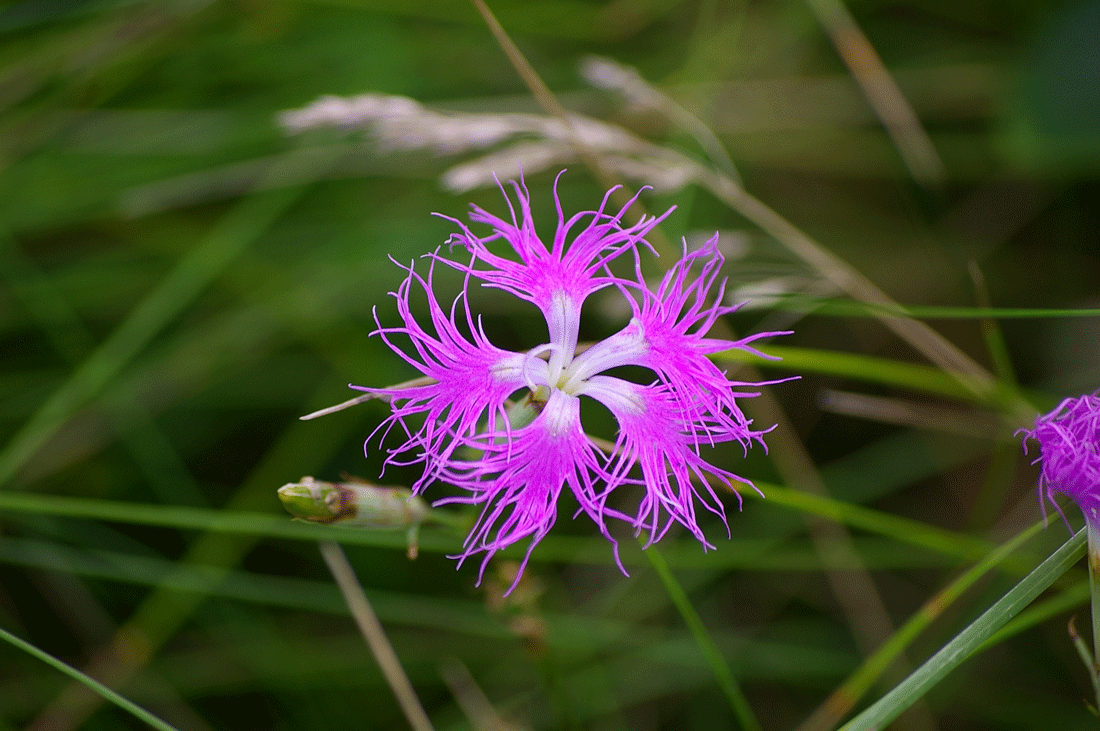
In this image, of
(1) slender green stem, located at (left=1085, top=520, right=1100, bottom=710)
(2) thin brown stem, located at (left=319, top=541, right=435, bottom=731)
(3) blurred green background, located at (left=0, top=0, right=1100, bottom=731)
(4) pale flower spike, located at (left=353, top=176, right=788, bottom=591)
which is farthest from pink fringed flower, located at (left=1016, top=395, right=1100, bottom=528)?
(2) thin brown stem, located at (left=319, top=541, right=435, bottom=731)

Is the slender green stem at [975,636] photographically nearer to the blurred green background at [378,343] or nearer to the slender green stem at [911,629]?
the slender green stem at [911,629]

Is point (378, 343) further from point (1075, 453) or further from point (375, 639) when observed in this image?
point (1075, 453)

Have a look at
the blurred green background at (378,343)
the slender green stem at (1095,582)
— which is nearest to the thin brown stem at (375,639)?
the blurred green background at (378,343)

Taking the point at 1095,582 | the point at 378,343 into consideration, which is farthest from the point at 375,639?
A: the point at 1095,582

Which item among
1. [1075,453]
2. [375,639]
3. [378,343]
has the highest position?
[378,343]

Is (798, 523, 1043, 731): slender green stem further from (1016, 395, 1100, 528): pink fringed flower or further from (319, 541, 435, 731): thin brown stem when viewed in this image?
(319, 541, 435, 731): thin brown stem
